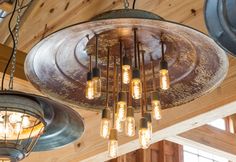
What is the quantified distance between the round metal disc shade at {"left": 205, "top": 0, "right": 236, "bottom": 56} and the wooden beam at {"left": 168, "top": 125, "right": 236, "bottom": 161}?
2.51 meters

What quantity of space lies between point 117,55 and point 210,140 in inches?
106

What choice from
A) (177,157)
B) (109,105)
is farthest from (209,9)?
(177,157)

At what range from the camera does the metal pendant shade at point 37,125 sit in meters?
1.95

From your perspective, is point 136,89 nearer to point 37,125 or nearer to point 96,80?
point 96,80

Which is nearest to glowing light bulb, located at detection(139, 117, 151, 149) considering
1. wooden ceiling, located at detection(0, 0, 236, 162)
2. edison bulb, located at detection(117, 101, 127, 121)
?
edison bulb, located at detection(117, 101, 127, 121)

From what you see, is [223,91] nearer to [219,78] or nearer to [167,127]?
[167,127]

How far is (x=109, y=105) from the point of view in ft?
6.59

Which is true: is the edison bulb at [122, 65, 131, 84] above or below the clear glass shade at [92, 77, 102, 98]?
above

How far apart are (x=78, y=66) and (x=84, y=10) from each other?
159 cm

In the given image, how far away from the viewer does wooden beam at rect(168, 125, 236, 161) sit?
3935 millimetres

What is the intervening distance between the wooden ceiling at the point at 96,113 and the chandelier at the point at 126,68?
822 mm

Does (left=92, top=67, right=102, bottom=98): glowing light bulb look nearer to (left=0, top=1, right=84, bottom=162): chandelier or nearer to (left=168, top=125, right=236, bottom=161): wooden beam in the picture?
(left=0, top=1, right=84, bottom=162): chandelier

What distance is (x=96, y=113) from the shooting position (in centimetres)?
350

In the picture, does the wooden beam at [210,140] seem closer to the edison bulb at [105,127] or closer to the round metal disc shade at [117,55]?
the edison bulb at [105,127]
